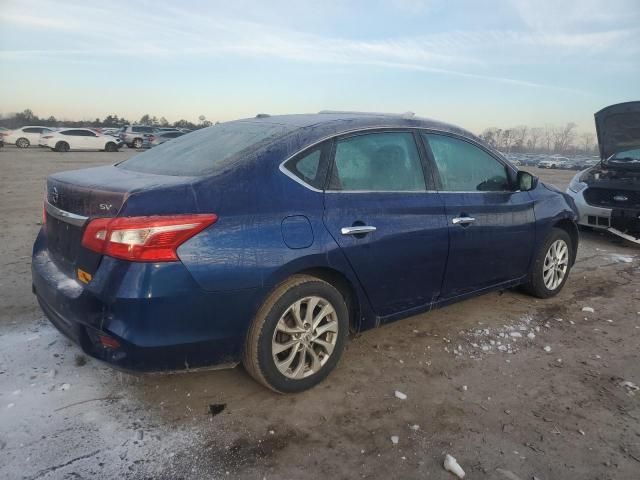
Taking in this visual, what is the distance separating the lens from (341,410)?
2922 millimetres

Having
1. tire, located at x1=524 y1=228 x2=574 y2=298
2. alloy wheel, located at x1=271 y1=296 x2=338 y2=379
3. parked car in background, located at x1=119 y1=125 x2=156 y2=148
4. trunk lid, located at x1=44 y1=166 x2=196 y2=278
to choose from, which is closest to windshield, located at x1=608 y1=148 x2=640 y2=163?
tire, located at x1=524 y1=228 x2=574 y2=298

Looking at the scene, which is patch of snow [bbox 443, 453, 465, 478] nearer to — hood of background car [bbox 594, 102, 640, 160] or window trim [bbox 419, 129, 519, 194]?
window trim [bbox 419, 129, 519, 194]

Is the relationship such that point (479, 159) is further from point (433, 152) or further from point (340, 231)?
point (340, 231)

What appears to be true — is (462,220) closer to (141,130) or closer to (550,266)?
(550,266)

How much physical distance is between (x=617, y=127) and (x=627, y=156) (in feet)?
1.81

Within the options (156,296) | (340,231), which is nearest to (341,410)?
(340,231)

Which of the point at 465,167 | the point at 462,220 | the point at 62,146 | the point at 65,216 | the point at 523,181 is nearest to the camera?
the point at 65,216

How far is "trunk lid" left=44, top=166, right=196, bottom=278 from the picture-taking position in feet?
8.28

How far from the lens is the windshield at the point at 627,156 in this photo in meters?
8.34

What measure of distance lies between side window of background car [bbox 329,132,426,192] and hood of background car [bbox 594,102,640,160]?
6.09 meters

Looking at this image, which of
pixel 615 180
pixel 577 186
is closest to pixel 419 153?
pixel 615 180

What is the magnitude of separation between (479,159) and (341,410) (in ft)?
7.66

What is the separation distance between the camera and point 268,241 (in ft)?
8.98

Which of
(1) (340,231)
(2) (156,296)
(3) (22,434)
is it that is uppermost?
(1) (340,231)
